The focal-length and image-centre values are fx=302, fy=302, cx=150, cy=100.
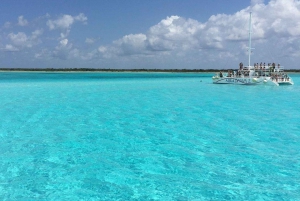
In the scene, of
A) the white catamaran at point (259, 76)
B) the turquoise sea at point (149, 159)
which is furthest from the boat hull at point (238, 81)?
the turquoise sea at point (149, 159)

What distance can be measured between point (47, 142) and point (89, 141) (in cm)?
123

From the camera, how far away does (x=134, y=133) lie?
10242 millimetres

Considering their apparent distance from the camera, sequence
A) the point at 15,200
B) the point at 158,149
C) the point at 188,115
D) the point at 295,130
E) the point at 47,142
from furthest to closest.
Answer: the point at 188,115, the point at 295,130, the point at 47,142, the point at 158,149, the point at 15,200

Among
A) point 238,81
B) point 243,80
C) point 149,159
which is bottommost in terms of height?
point 149,159

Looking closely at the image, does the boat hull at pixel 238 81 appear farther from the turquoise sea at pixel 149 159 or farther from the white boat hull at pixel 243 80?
the turquoise sea at pixel 149 159

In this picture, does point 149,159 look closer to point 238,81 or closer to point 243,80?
point 243,80

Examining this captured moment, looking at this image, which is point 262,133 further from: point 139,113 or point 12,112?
point 12,112

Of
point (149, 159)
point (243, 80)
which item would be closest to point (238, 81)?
point (243, 80)

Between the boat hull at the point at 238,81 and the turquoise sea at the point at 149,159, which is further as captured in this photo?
the boat hull at the point at 238,81

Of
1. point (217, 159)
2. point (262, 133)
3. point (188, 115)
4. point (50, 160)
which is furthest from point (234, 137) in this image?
point (50, 160)

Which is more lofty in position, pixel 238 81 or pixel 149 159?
pixel 238 81

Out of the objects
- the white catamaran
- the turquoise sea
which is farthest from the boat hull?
the turquoise sea

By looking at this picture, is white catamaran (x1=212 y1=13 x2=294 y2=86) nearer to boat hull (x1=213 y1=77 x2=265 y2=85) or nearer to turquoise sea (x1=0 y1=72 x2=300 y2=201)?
boat hull (x1=213 y1=77 x2=265 y2=85)

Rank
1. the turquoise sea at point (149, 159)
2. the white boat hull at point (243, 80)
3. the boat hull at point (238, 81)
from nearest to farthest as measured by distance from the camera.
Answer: the turquoise sea at point (149, 159) → the white boat hull at point (243, 80) → the boat hull at point (238, 81)
